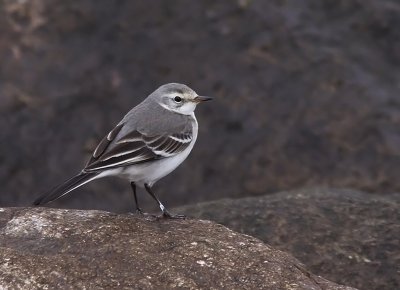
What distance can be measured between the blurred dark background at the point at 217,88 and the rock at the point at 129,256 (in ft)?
14.0

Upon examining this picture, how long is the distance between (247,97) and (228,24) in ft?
3.63

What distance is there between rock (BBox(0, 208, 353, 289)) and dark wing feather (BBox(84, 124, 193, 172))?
493 millimetres

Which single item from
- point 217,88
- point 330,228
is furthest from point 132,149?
point 217,88

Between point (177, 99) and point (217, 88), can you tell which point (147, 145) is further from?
point (217, 88)

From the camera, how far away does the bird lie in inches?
328

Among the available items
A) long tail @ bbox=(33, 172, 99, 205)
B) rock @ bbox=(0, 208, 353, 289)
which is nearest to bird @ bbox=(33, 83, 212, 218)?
long tail @ bbox=(33, 172, 99, 205)

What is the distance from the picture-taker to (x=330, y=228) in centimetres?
933

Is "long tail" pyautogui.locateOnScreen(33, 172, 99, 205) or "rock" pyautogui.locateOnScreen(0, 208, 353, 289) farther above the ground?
"long tail" pyautogui.locateOnScreen(33, 172, 99, 205)

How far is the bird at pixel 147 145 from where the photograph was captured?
8.34 m

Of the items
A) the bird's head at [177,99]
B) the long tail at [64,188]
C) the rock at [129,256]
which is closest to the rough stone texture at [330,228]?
the bird's head at [177,99]

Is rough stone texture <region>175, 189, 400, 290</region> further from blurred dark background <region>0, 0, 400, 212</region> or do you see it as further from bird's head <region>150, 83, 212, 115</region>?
blurred dark background <region>0, 0, 400, 212</region>

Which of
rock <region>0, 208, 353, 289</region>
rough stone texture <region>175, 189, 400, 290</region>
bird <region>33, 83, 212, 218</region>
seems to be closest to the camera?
rock <region>0, 208, 353, 289</region>

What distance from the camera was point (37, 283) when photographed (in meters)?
6.82

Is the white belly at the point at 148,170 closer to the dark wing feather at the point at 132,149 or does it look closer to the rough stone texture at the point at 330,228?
the dark wing feather at the point at 132,149
